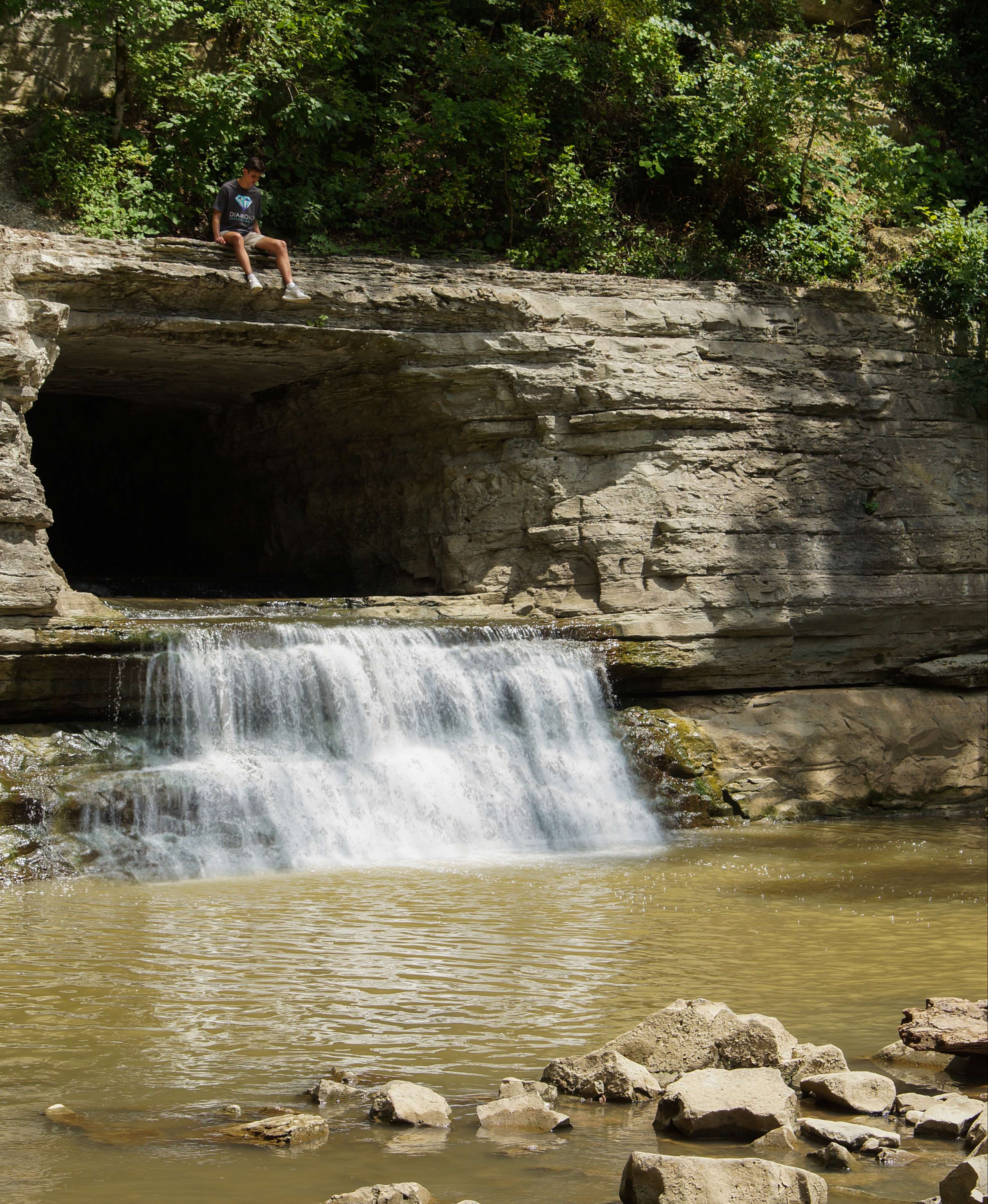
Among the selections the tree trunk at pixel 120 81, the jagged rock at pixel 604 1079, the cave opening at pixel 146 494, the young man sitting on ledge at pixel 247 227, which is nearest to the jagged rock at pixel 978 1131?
the jagged rock at pixel 604 1079

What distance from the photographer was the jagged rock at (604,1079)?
14.1 ft

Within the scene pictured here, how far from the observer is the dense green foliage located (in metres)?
12.8

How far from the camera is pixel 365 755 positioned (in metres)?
10.4

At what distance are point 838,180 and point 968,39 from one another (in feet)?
13.9

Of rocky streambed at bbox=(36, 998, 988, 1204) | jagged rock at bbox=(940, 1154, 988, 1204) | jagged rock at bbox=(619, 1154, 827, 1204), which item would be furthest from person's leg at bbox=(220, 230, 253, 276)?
jagged rock at bbox=(940, 1154, 988, 1204)

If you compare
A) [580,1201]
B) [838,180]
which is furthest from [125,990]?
[838,180]

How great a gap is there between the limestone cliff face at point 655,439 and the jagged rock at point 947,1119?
815cm

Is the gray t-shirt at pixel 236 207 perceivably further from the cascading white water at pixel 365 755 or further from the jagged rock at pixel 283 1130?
the jagged rock at pixel 283 1130

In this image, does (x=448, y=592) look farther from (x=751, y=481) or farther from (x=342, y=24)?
(x=342, y=24)

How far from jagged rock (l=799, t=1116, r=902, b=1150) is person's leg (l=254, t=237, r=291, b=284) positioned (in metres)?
9.12

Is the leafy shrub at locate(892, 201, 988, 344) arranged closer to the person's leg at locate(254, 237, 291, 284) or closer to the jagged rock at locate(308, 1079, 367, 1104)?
the person's leg at locate(254, 237, 291, 284)

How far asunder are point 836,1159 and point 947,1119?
45 cm

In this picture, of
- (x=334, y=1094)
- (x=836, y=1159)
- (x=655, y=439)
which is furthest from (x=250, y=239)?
(x=836, y=1159)

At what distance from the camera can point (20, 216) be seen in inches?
464
